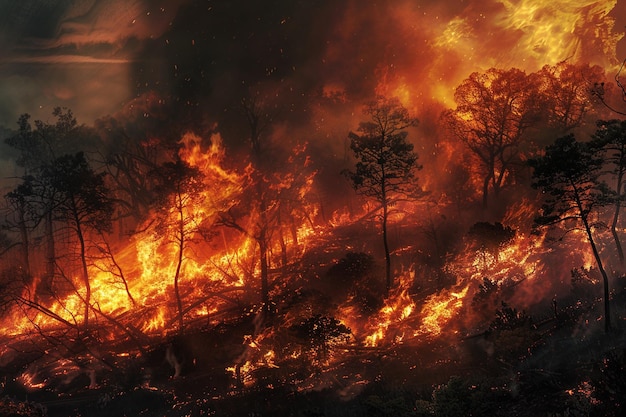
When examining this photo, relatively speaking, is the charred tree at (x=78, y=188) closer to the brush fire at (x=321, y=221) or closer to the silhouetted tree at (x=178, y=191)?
the brush fire at (x=321, y=221)

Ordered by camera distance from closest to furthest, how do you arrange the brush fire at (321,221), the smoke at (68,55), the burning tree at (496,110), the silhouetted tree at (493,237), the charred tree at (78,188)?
the brush fire at (321,221), the charred tree at (78,188), the silhouetted tree at (493,237), the burning tree at (496,110), the smoke at (68,55)

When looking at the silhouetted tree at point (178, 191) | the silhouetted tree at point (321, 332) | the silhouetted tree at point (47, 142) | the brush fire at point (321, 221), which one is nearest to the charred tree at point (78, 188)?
the brush fire at point (321, 221)

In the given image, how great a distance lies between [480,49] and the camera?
4853 cm

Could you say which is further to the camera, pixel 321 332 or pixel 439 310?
pixel 439 310

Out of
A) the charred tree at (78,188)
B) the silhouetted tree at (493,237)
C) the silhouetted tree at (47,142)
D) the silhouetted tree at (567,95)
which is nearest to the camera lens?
the charred tree at (78,188)

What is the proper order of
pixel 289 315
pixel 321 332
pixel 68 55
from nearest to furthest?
1. pixel 321 332
2. pixel 289 315
3. pixel 68 55

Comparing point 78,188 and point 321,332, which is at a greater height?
point 78,188

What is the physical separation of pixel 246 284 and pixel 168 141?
59.6ft

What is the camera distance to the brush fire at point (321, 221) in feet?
68.9

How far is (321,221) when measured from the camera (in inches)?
1791

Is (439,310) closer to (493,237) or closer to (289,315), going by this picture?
(493,237)

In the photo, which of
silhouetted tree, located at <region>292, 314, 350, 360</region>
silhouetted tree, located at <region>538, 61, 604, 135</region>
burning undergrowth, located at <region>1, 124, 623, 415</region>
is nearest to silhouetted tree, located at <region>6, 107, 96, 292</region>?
burning undergrowth, located at <region>1, 124, 623, 415</region>

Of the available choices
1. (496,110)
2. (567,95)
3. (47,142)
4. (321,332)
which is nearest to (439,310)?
(321,332)

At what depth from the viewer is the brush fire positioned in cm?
2100
